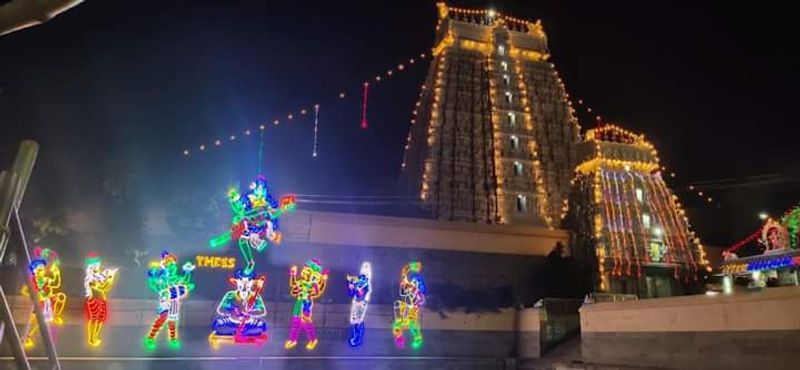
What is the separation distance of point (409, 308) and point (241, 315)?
231 inches

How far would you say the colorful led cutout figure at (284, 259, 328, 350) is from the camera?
59.7 ft

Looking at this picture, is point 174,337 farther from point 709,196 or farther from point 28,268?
point 709,196

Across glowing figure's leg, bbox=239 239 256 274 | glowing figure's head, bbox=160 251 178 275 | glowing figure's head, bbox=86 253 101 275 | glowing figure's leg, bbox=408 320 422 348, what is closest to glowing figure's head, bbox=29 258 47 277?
glowing figure's head, bbox=86 253 101 275

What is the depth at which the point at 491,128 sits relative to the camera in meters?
30.6

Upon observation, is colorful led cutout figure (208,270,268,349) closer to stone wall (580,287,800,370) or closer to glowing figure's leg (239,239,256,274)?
glowing figure's leg (239,239,256,274)

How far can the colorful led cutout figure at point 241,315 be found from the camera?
1728cm

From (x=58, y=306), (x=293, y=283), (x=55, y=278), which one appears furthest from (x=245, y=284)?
(x=55, y=278)

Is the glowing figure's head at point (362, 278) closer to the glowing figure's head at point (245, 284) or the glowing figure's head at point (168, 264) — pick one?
the glowing figure's head at point (245, 284)

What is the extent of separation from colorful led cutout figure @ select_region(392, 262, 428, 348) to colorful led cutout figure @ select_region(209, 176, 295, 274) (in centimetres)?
505

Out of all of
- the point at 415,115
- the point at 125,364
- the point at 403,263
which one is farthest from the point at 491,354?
the point at 415,115

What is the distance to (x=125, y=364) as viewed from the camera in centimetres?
1580

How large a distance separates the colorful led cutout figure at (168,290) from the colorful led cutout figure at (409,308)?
23.2 feet

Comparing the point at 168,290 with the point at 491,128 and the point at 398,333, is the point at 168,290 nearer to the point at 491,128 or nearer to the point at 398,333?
the point at 398,333

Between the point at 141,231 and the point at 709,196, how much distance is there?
95.3ft
